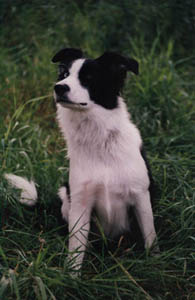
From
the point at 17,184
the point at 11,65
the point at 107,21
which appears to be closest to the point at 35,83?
the point at 11,65

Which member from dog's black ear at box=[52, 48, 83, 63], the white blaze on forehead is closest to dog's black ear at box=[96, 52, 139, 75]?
the white blaze on forehead

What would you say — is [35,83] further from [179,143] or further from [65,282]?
[65,282]

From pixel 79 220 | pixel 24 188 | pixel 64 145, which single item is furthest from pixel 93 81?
pixel 64 145

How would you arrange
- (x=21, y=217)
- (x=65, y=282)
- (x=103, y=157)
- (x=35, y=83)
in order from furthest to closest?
(x=35, y=83), (x=21, y=217), (x=103, y=157), (x=65, y=282)

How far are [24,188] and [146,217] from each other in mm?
965

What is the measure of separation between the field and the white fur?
180 mm

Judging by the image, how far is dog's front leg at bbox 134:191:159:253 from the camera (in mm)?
2709

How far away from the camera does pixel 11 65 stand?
5098 mm

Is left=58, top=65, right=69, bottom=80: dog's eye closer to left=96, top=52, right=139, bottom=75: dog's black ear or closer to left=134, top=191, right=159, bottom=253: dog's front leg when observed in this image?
left=96, top=52, right=139, bottom=75: dog's black ear

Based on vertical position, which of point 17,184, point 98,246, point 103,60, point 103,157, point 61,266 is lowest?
point 98,246

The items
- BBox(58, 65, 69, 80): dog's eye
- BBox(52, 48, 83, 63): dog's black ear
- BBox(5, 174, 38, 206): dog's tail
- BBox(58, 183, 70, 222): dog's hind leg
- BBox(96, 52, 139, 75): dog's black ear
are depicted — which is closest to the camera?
BBox(96, 52, 139, 75): dog's black ear

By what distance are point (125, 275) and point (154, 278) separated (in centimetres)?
17

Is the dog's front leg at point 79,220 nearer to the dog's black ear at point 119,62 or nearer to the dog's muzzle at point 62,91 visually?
the dog's muzzle at point 62,91

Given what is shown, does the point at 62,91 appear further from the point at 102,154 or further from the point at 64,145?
the point at 64,145
